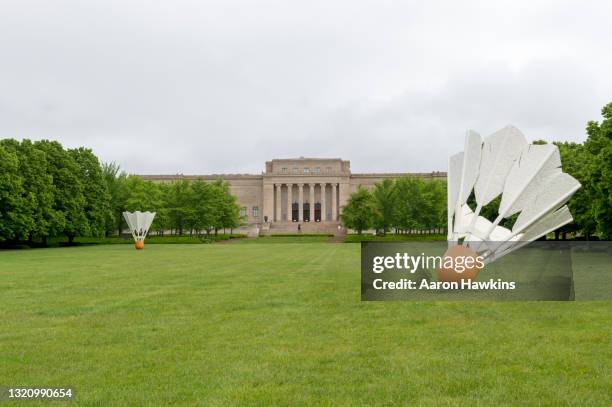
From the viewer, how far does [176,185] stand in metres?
62.8

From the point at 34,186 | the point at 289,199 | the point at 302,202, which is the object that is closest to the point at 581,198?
the point at 34,186

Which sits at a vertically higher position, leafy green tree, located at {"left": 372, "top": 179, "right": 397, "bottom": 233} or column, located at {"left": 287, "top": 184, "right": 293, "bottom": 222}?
column, located at {"left": 287, "top": 184, "right": 293, "bottom": 222}

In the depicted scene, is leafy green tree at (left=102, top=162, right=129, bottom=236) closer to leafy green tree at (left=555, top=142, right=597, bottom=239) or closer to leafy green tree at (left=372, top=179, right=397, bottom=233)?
leafy green tree at (left=372, top=179, right=397, bottom=233)

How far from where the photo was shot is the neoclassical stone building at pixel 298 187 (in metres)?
96.3

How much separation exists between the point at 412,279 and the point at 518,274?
3897mm

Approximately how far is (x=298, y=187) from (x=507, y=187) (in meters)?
85.6

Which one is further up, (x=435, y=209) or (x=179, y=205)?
(x=179, y=205)

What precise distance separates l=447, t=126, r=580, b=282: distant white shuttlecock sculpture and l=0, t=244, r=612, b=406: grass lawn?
2.08 meters

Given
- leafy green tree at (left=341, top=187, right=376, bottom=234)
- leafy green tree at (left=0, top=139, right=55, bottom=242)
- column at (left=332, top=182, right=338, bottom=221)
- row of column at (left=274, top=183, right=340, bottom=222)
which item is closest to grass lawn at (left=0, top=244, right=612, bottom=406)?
leafy green tree at (left=0, top=139, right=55, bottom=242)

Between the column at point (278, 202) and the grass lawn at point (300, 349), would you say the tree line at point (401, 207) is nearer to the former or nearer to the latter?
the column at point (278, 202)

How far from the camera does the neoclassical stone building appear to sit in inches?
3792

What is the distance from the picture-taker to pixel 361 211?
6162 cm

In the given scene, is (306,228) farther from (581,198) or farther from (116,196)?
(581,198)

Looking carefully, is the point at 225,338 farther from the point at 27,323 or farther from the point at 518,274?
the point at 518,274
